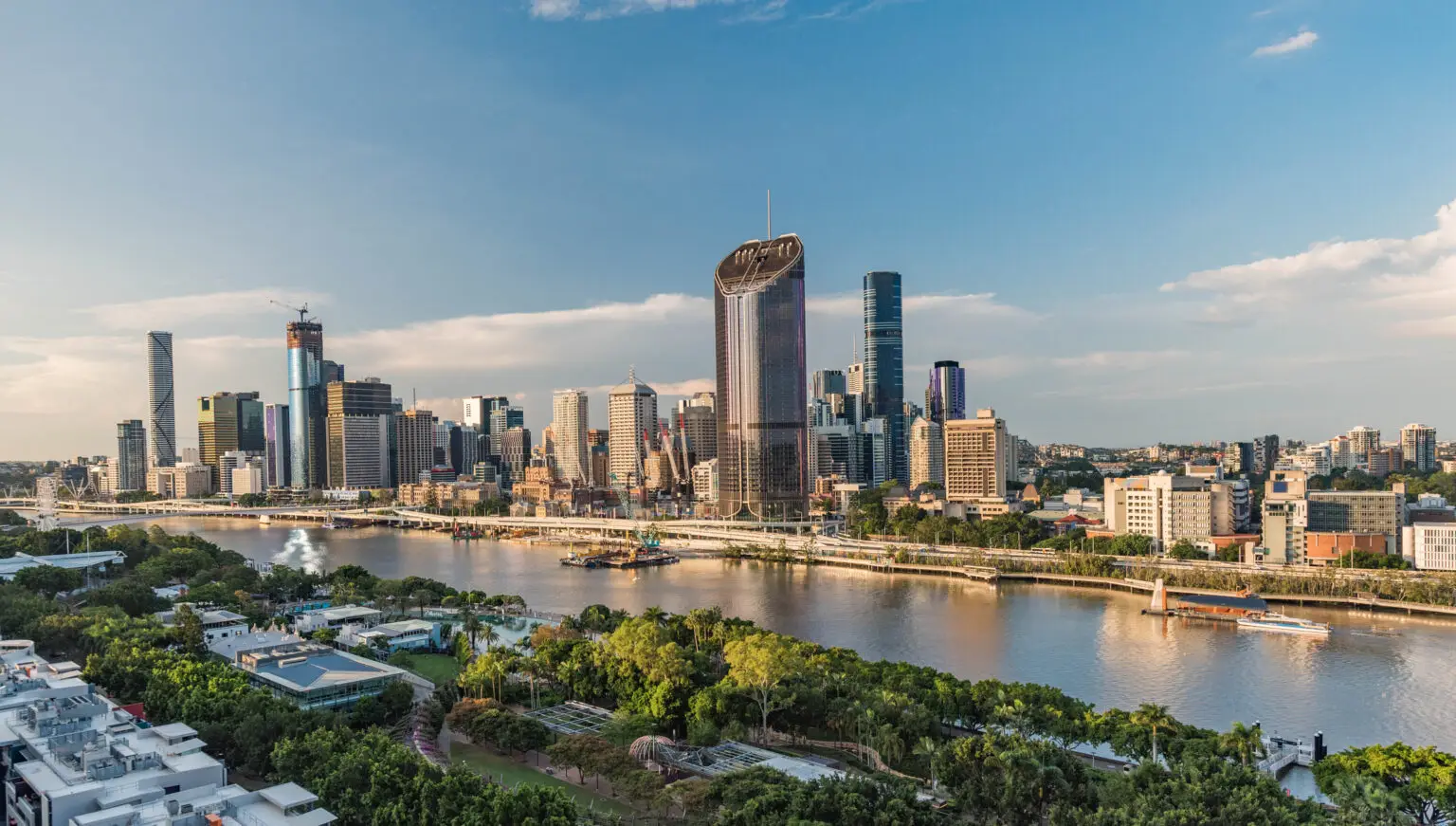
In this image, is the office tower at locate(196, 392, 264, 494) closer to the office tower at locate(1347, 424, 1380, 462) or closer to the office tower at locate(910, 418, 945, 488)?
the office tower at locate(910, 418, 945, 488)

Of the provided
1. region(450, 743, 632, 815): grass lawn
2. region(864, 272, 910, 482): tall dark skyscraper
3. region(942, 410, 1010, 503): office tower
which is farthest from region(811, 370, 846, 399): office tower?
region(450, 743, 632, 815): grass lawn

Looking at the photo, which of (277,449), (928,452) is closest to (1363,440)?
(928,452)

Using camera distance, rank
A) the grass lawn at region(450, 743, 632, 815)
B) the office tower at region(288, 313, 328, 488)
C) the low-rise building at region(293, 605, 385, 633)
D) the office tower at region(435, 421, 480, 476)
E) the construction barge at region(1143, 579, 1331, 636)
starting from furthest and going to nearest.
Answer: the office tower at region(435, 421, 480, 476) → the office tower at region(288, 313, 328, 488) → the construction barge at region(1143, 579, 1331, 636) → the low-rise building at region(293, 605, 385, 633) → the grass lawn at region(450, 743, 632, 815)

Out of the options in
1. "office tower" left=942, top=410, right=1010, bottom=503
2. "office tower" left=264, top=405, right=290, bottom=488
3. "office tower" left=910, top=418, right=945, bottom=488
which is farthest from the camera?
"office tower" left=264, top=405, right=290, bottom=488

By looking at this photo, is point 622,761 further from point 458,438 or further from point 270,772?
point 458,438

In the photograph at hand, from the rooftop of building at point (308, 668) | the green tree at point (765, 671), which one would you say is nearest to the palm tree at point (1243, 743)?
the green tree at point (765, 671)

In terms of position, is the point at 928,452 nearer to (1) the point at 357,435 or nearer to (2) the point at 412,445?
(2) the point at 412,445

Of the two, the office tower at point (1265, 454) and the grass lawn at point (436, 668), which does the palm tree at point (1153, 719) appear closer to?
the grass lawn at point (436, 668)
